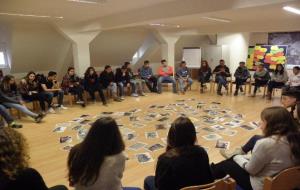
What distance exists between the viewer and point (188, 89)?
32.0 ft

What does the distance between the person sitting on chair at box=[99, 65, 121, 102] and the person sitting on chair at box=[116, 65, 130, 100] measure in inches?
8.5

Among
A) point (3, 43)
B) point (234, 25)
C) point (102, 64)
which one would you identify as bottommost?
point (102, 64)

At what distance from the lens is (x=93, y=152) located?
1687 millimetres

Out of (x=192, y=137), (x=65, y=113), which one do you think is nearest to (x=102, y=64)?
(x=65, y=113)

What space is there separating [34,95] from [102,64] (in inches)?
205

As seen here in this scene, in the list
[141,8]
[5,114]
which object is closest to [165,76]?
[141,8]

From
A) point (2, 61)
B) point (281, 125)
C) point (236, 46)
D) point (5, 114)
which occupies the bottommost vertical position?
point (5, 114)

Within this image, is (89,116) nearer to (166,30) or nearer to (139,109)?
(139,109)

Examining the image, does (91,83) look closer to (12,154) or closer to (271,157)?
(12,154)

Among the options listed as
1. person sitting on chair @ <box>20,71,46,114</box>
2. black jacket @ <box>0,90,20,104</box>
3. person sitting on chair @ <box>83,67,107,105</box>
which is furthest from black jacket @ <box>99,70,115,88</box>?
black jacket @ <box>0,90,20,104</box>

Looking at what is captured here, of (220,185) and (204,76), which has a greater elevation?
(204,76)

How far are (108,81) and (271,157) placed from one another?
6.42m

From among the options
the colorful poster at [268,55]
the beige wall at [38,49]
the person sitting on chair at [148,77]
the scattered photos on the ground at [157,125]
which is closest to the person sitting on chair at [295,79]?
the scattered photos on the ground at [157,125]

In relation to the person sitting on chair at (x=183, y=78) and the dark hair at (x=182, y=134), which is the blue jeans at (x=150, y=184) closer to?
the dark hair at (x=182, y=134)
